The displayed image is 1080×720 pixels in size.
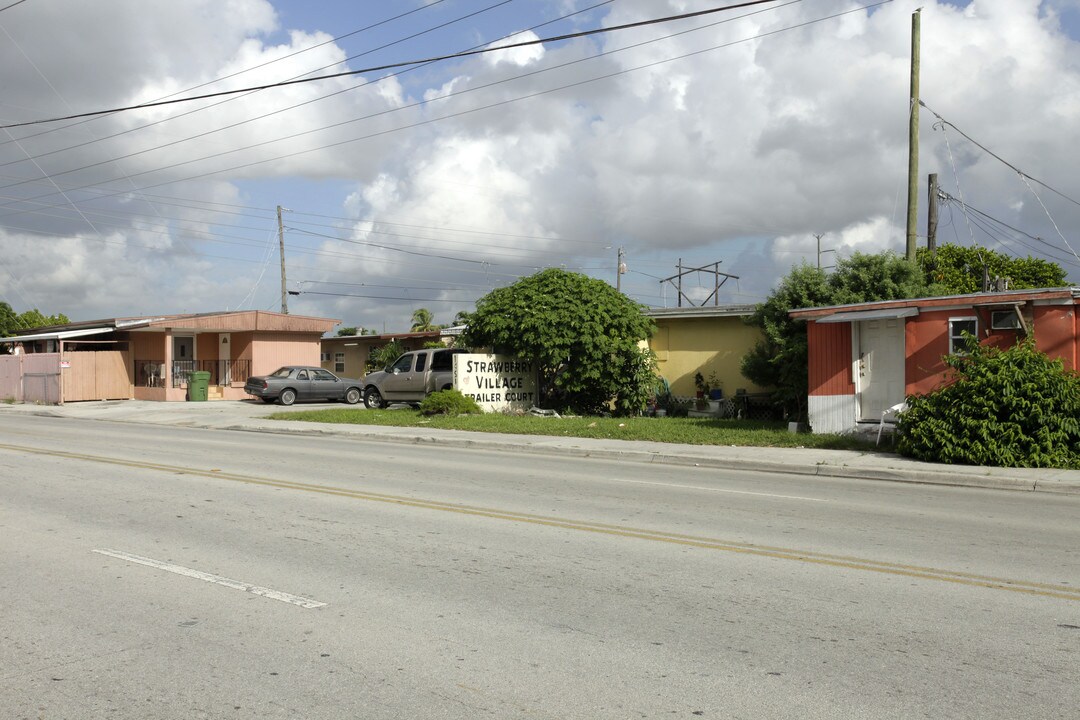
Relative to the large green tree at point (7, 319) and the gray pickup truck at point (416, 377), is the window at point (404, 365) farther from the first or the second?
the large green tree at point (7, 319)

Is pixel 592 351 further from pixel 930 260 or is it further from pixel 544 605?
pixel 544 605

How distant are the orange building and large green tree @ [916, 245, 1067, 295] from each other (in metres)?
15.1

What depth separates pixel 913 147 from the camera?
807 inches

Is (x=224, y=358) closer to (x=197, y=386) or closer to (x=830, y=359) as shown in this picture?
(x=197, y=386)

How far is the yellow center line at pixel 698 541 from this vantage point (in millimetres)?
6945

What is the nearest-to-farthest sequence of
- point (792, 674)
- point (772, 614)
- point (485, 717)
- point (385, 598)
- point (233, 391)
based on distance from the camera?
point (485, 717) → point (792, 674) → point (772, 614) → point (385, 598) → point (233, 391)

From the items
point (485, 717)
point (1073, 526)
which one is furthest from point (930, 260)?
point (485, 717)

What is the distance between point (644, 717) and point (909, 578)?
3.64 metres

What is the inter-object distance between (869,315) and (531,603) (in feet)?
43.3

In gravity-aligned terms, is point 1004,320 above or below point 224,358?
below

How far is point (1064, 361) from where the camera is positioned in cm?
1596

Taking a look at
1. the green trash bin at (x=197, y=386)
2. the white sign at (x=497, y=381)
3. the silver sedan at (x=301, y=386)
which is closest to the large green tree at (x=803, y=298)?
the white sign at (x=497, y=381)

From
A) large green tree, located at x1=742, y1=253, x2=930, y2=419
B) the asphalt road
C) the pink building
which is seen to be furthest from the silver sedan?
the asphalt road

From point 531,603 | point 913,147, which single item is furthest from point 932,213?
point 531,603
